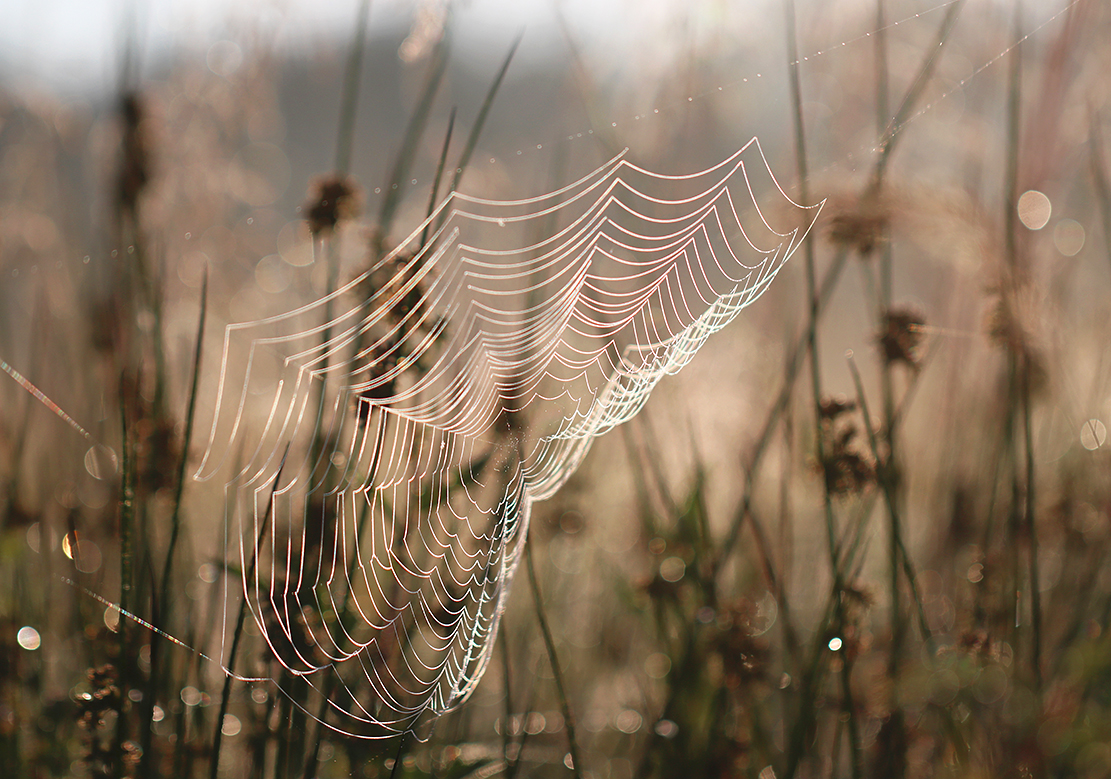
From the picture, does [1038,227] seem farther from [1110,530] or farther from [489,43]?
[489,43]

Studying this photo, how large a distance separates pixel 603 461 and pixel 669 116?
90cm

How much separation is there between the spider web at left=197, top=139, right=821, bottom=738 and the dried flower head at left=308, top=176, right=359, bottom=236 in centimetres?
9

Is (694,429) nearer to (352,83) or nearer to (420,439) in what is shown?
(420,439)

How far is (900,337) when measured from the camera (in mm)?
1019

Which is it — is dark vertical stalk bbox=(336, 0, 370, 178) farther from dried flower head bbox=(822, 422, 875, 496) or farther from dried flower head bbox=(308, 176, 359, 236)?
dried flower head bbox=(822, 422, 875, 496)

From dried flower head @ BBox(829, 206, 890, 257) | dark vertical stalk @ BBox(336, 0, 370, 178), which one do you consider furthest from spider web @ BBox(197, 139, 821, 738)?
dark vertical stalk @ BBox(336, 0, 370, 178)

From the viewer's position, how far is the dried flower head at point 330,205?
99cm

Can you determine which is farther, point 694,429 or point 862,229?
point 694,429

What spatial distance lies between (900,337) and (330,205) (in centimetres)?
79

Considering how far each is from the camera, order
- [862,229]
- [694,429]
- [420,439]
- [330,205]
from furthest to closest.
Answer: [694,429] → [420,439] → [862,229] → [330,205]

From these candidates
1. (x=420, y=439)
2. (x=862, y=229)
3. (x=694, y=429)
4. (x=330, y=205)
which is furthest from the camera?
(x=694, y=429)

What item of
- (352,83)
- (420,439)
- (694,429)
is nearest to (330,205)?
(352,83)

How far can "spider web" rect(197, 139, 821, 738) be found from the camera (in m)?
0.95

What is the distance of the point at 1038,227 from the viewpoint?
Result: 66.0 inches
